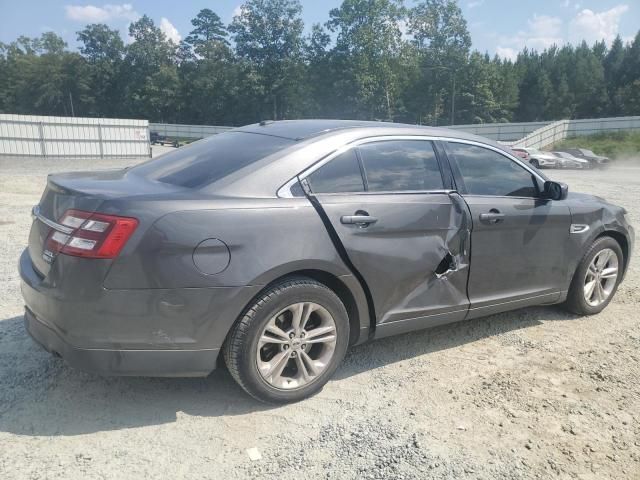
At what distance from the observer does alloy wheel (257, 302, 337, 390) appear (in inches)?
115

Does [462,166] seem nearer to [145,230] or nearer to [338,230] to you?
[338,230]

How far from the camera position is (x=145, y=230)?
2.54 meters

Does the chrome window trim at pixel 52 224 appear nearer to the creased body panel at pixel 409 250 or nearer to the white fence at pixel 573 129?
the creased body panel at pixel 409 250

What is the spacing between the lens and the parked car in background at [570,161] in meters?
29.5

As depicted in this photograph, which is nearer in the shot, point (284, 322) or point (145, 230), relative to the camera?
point (145, 230)

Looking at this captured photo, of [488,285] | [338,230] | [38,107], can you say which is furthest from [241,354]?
[38,107]

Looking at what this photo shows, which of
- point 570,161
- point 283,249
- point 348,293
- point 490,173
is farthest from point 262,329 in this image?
point 570,161

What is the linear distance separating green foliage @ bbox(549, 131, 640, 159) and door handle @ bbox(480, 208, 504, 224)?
3803 centimetres

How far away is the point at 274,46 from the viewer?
77.5 metres

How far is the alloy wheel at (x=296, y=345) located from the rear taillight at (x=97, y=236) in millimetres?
904

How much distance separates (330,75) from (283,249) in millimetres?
74072

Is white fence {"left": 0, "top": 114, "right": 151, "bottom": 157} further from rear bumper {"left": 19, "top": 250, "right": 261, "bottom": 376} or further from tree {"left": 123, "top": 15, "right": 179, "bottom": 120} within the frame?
tree {"left": 123, "top": 15, "right": 179, "bottom": 120}

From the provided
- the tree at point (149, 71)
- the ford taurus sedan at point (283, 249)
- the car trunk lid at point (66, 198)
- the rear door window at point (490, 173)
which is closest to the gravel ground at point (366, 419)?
the ford taurus sedan at point (283, 249)

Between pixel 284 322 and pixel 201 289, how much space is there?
0.58 meters
